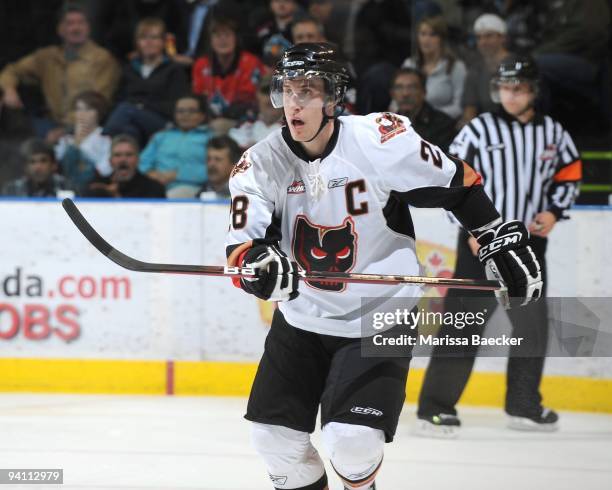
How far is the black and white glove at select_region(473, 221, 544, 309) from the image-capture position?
2.59 m

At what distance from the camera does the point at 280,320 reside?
2727 mm

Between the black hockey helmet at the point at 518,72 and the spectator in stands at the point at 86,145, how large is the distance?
2.04 metres

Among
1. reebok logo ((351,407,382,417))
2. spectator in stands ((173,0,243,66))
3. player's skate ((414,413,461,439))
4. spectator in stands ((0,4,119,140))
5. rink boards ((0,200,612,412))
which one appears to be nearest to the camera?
reebok logo ((351,407,382,417))

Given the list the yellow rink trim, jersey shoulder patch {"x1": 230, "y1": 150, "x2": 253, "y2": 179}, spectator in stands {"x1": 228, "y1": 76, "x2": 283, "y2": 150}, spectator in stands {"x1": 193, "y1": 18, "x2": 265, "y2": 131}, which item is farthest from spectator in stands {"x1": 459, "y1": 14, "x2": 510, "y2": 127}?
jersey shoulder patch {"x1": 230, "y1": 150, "x2": 253, "y2": 179}

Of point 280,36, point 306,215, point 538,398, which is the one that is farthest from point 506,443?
point 280,36

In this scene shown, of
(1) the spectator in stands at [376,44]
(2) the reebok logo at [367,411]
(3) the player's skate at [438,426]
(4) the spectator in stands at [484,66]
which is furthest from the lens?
(1) the spectator in stands at [376,44]

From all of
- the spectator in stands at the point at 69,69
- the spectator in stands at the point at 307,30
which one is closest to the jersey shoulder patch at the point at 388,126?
the spectator in stands at the point at 307,30

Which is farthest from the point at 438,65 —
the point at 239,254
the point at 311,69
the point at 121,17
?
the point at 239,254

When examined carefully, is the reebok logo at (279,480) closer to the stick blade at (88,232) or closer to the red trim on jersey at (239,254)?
the red trim on jersey at (239,254)

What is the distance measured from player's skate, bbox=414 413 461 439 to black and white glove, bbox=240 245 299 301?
6.07 ft

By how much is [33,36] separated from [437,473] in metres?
3.36

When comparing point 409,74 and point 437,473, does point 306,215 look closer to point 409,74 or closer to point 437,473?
point 437,473

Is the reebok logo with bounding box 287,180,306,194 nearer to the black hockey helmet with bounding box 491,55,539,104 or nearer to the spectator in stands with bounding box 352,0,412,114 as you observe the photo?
the black hockey helmet with bounding box 491,55,539,104

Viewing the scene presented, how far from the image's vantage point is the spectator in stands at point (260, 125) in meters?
5.18
